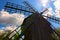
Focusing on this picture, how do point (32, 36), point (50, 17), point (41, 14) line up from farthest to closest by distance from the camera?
point (50, 17) < point (41, 14) < point (32, 36)

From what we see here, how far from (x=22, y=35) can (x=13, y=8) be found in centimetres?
436

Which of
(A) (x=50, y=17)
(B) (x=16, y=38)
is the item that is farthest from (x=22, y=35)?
(A) (x=50, y=17)

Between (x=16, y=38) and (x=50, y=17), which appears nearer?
(x=16, y=38)

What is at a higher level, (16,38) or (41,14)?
(41,14)

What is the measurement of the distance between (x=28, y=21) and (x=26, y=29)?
1.35m

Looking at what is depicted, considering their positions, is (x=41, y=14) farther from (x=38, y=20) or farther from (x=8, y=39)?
(x=8, y=39)

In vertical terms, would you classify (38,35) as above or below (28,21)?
below

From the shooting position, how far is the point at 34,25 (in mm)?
26672

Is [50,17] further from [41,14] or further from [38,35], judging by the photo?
[38,35]

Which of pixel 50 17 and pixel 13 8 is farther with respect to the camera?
pixel 50 17

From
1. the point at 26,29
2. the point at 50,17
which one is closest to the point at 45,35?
the point at 26,29

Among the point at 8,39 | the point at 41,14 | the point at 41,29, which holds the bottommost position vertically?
the point at 8,39

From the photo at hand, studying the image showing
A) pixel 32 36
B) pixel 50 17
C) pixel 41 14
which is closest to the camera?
pixel 32 36

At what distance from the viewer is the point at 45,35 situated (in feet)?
89.0
